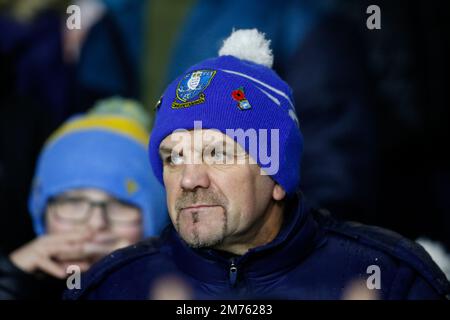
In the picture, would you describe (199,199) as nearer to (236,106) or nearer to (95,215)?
(236,106)

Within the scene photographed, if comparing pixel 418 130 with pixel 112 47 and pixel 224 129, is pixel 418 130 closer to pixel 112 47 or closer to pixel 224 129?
pixel 112 47

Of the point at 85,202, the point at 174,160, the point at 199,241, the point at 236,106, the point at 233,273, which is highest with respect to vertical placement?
the point at 236,106

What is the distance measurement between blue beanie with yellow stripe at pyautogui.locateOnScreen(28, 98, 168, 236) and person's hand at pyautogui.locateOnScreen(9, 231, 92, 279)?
0.85ft

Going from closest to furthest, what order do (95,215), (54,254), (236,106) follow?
(236,106) → (54,254) → (95,215)

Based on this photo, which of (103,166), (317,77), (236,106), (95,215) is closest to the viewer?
(236,106)

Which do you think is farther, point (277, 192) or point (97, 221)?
point (97, 221)

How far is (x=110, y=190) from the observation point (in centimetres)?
405

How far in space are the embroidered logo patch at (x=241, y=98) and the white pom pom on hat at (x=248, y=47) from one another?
0.21m

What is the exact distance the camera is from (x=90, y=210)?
158 inches

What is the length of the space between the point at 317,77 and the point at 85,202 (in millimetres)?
1478

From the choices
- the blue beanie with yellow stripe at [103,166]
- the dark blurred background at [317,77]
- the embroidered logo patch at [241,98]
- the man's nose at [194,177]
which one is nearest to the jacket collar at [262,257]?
the man's nose at [194,177]

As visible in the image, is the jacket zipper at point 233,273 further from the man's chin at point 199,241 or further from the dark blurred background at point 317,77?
the dark blurred background at point 317,77

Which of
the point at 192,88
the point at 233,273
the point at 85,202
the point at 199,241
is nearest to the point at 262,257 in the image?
the point at 233,273
